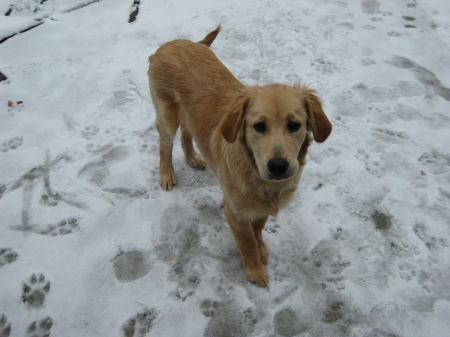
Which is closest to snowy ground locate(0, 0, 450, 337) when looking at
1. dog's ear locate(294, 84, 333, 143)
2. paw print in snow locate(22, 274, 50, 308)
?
paw print in snow locate(22, 274, 50, 308)

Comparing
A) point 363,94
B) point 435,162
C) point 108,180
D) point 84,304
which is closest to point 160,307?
point 84,304

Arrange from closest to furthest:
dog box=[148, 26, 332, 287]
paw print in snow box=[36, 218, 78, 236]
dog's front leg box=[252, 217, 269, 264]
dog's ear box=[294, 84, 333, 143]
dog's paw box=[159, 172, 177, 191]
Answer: dog box=[148, 26, 332, 287] → dog's ear box=[294, 84, 333, 143] → dog's front leg box=[252, 217, 269, 264] → paw print in snow box=[36, 218, 78, 236] → dog's paw box=[159, 172, 177, 191]

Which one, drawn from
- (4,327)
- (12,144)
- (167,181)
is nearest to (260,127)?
(167,181)

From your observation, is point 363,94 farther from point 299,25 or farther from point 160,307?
point 160,307

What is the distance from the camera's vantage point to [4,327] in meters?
2.51

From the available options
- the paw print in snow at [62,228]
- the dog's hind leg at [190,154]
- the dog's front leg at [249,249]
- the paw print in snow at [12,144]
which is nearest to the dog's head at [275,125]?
the dog's front leg at [249,249]

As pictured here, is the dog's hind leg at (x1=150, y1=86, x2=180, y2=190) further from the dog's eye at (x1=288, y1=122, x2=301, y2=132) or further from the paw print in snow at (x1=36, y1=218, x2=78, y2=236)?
the dog's eye at (x1=288, y1=122, x2=301, y2=132)

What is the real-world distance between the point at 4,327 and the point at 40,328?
10.6 inches

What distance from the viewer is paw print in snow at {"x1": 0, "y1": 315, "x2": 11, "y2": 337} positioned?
2479mm

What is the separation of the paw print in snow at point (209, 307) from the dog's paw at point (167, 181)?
4.18 feet

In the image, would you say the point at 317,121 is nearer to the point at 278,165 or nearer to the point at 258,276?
the point at 278,165

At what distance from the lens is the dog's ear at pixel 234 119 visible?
225 centimetres

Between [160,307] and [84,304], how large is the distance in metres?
0.61

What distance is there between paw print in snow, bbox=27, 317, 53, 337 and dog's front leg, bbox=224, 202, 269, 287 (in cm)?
→ 156
